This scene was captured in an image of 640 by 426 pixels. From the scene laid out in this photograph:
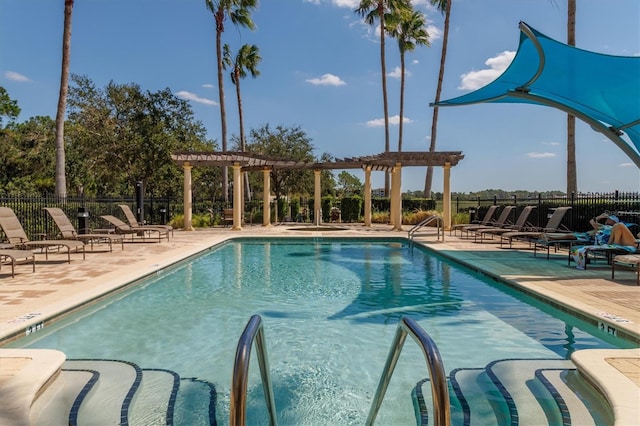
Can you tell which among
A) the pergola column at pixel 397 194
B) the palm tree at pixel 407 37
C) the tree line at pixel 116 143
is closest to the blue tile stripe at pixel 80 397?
the pergola column at pixel 397 194

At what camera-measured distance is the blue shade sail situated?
7105 mm

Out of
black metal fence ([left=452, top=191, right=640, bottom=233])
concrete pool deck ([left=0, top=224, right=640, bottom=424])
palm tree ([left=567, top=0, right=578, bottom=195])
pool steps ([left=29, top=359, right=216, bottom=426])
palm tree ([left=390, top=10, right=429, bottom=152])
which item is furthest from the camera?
palm tree ([left=390, top=10, right=429, bottom=152])

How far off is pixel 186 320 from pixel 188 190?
1449 cm

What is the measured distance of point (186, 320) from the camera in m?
6.10

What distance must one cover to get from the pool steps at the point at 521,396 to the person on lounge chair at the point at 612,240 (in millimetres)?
5475

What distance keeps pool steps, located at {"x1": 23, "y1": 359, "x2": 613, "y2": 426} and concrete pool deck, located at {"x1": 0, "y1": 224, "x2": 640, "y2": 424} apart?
10.8 inches

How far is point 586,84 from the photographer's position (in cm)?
774

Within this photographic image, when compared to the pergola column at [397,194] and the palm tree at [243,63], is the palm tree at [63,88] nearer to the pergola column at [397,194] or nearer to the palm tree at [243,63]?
the pergola column at [397,194]

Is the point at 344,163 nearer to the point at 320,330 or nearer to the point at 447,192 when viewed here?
the point at 447,192

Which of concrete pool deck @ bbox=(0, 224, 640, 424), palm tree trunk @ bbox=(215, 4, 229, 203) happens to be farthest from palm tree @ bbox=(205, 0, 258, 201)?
concrete pool deck @ bbox=(0, 224, 640, 424)

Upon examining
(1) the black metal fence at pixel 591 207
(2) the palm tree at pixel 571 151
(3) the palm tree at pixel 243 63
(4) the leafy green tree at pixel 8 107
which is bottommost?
(1) the black metal fence at pixel 591 207

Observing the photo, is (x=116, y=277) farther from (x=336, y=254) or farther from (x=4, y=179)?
(x=4, y=179)

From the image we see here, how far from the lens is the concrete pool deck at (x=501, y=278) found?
3717 mm

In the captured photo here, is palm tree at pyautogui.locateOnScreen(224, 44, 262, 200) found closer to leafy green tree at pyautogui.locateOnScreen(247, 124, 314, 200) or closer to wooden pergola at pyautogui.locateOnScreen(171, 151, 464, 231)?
leafy green tree at pyautogui.locateOnScreen(247, 124, 314, 200)
